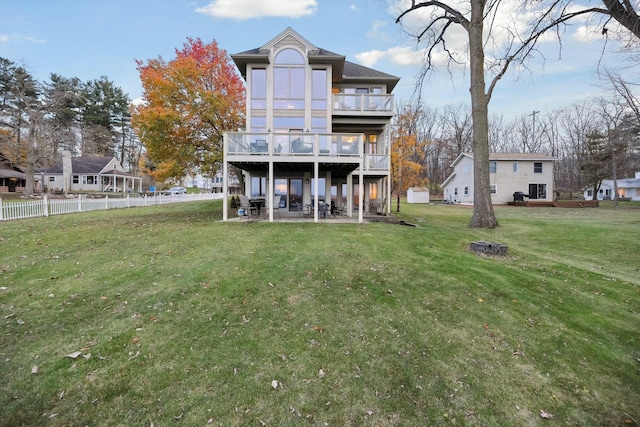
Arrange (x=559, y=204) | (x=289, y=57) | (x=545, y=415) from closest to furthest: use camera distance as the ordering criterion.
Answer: (x=545, y=415), (x=289, y=57), (x=559, y=204)

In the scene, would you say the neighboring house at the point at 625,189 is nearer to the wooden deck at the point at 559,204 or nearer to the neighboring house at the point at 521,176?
the wooden deck at the point at 559,204

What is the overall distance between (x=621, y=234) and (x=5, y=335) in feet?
59.3

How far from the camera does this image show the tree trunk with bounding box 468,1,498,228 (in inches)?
503

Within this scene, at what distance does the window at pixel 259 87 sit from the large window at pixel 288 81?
0.54 m

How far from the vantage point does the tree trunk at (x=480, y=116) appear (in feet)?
41.9

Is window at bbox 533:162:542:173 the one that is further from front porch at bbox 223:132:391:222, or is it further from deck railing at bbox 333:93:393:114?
deck railing at bbox 333:93:393:114

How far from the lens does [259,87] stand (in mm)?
15633

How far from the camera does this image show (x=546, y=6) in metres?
9.62

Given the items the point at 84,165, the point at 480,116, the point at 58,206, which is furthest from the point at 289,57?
the point at 84,165

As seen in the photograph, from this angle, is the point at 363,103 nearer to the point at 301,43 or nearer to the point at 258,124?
the point at 301,43

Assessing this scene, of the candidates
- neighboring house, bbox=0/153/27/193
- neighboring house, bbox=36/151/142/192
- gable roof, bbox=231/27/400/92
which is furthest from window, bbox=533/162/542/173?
Answer: neighboring house, bbox=0/153/27/193

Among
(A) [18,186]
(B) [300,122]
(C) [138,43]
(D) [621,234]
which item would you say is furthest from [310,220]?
(A) [18,186]

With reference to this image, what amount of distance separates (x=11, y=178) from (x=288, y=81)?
42.5 meters

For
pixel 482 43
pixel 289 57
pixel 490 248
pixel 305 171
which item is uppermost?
pixel 289 57
